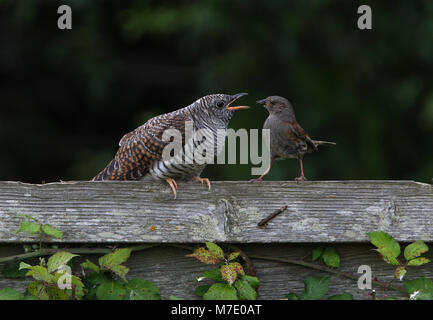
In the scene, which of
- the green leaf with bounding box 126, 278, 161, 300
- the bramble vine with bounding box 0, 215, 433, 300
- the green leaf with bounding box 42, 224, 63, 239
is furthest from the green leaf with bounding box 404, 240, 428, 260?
the green leaf with bounding box 42, 224, 63, 239

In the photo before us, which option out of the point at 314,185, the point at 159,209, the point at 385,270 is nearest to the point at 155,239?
the point at 159,209

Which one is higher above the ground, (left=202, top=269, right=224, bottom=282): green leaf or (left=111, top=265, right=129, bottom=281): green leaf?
(left=111, top=265, right=129, bottom=281): green leaf

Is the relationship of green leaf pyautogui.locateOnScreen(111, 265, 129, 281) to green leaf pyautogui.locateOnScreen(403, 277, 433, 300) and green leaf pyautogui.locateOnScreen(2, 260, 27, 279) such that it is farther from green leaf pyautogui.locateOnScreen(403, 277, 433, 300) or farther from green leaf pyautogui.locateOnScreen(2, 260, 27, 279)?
green leaf pyautogui.locateOnScreen(403, 277, 433, 300)

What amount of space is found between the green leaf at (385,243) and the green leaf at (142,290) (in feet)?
2.06

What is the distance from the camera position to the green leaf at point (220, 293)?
5.71 feet

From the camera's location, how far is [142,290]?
1761 mm

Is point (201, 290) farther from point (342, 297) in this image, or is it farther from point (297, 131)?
point (297, 131)

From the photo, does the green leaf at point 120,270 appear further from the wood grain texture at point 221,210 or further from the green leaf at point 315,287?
the green leaf at point 315,287

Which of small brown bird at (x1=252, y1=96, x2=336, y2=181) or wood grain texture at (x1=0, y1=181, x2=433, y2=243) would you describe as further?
small brown bird at (x1=252, y1=96, x2=336, y2=181)

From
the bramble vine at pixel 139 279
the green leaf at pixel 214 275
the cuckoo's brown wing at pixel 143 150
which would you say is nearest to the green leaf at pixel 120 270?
the bramble vine at pixel 139 279

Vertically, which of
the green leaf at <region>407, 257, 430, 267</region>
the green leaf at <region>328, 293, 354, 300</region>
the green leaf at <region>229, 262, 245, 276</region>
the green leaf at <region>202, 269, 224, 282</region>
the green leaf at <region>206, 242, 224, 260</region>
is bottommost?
the green leaf at <region>328, 293, 354, 300</region>

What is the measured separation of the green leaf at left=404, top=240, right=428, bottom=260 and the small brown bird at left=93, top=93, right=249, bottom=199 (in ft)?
2.87

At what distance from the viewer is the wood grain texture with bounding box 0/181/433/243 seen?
1.77 meters

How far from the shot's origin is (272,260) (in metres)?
1.86
